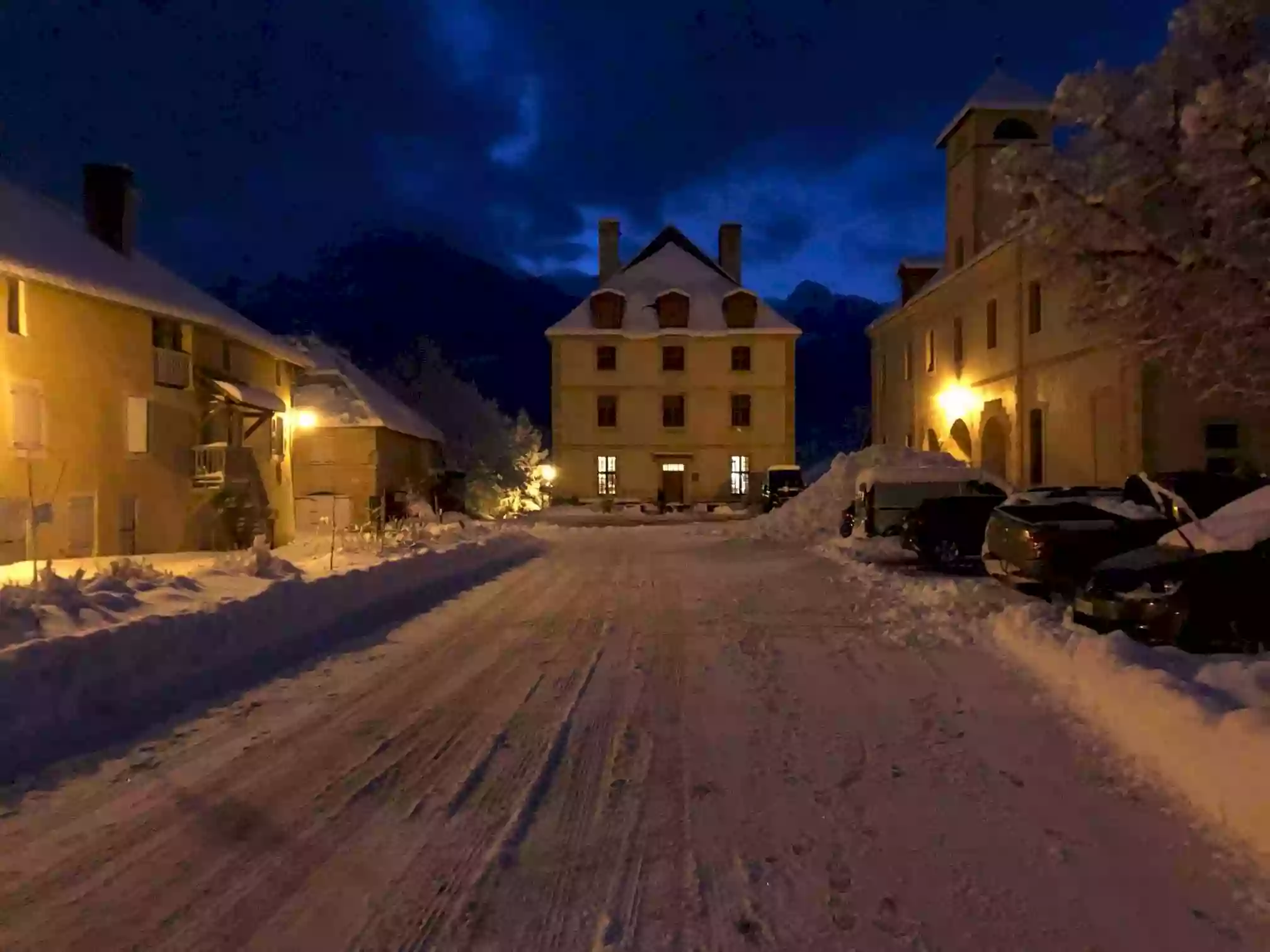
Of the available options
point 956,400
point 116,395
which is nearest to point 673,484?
point 956,400

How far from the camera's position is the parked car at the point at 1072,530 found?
13062 mm

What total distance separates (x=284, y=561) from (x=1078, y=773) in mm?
11305

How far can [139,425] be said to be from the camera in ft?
81.5

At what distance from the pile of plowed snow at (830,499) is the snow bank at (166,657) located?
1719 cm

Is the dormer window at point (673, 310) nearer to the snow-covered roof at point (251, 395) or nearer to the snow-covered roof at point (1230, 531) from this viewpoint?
the snow-covered roof at point (251, 395)

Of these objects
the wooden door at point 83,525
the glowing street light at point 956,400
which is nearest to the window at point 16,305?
the wooden door at point 83,525

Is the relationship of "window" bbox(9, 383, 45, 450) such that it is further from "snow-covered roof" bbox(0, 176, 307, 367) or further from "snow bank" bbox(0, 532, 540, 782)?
"snow bank" bbox(0, 532, 540, 782)

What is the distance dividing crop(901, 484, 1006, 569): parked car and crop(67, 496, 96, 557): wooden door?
57.3 feet

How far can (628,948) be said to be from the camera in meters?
3.94

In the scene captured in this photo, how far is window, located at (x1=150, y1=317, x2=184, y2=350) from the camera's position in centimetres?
2561

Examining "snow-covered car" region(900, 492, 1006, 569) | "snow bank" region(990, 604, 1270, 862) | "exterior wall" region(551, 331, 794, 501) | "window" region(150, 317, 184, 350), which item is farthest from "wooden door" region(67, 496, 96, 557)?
"exterior wall" region(551, 331, 794, 501)

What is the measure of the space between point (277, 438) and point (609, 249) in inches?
1204

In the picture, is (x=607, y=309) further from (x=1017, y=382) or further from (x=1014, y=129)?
(x=1017, y=382)

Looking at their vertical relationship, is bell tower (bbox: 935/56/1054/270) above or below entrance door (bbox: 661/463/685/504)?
above
